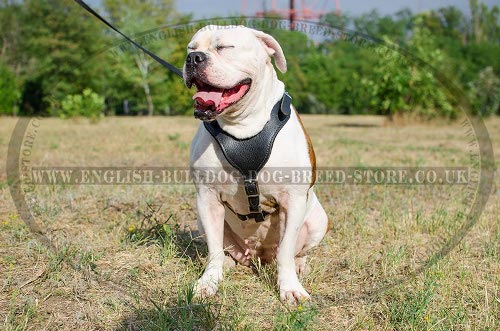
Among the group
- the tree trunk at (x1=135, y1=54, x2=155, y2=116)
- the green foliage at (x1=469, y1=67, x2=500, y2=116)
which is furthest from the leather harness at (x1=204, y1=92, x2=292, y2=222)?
the green foliage at (x1=469, y1=67, x2=500, y2=116)

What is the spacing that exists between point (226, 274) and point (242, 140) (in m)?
0.83

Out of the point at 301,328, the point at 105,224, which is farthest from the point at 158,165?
the point at 301,328

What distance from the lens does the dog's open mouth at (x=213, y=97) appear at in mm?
2438

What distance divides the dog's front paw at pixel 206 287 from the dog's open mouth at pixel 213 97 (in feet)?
2.95

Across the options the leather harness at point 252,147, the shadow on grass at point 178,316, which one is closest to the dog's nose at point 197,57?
the leather harness at point 252,147

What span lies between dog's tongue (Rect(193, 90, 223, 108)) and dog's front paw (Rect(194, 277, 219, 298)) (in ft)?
3.14

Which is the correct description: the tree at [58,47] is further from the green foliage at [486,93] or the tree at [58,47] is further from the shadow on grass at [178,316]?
the shadow on grass at [178,316]

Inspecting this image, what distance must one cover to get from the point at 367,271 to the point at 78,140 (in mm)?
8420

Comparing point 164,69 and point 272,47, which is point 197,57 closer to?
point 272,47

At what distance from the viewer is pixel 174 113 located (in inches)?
1135

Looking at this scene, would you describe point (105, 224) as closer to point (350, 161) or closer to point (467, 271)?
point (467, 271)

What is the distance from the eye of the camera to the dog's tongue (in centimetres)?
248

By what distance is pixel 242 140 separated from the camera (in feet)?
8.65

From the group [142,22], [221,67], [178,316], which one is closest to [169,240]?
[178,316]
